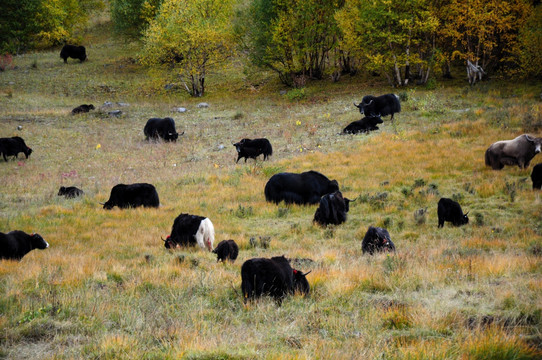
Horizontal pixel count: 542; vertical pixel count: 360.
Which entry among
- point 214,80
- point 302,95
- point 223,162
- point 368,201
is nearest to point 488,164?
point 368,201

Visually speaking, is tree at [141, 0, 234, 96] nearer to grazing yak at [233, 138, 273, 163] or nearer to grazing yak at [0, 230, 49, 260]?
grazing yak at [233, 138, 273, 163]

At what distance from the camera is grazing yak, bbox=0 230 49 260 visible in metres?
9.29

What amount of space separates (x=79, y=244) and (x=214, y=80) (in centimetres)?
3822

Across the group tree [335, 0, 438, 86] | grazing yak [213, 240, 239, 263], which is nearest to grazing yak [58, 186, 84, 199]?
grazing yak [213, 240, 239, 263]

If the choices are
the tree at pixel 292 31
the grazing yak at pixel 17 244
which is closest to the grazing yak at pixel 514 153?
the grazing yak at pixel 17 244

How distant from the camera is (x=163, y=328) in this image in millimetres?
5156

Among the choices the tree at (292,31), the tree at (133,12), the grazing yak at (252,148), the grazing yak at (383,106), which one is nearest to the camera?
the grazing yak at (252,148)

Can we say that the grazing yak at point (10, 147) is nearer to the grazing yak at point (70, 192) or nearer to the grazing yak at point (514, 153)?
the grazing yak at point (70, 192)

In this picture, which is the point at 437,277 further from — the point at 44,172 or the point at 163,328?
the point at 44,172

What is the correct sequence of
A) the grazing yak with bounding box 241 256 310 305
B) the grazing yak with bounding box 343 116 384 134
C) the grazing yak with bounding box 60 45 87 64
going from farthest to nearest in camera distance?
1. the grazing yak with bounding box 60 45 87 64
2. the grazing yak with bounding box 343 116 384 134
3. the grazing yak with bounding box 241 256 310 305

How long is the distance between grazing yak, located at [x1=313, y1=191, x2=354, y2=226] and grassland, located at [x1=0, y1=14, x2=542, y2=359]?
0.28m

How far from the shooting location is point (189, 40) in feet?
130

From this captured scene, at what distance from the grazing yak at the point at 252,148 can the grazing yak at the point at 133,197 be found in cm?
689

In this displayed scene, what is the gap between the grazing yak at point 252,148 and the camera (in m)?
20.3
